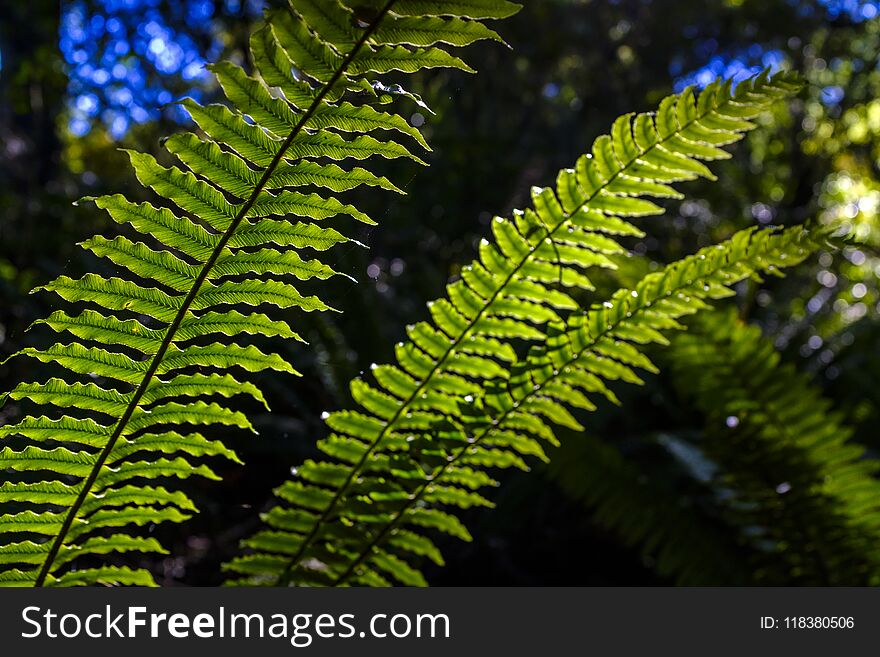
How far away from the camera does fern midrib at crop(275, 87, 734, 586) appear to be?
87cm

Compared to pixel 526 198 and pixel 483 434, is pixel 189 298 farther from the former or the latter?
pixel 526 198

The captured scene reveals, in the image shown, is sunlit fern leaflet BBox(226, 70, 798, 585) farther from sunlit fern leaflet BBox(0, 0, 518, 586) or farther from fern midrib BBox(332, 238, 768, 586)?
sunlit fern leaflet BBox(0, 0, 518, 586)

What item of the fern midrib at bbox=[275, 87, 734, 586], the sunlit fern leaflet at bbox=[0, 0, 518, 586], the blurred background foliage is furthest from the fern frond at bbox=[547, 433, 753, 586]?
the sunlit fern leaflet at bbox=[0, 0, 518, 586]

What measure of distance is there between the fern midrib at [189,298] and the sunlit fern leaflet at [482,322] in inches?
9.2

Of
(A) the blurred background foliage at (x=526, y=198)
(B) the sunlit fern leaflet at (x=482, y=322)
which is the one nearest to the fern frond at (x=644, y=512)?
(A) the blurred background foliage at (x=526, y=198)

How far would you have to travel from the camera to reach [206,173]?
732 mm

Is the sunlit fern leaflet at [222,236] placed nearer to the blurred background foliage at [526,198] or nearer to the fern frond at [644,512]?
the blurred background foliage at [526,198]

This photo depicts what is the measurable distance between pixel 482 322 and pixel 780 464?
732 mm

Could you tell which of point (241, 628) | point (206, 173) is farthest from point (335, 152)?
point (241, 628)

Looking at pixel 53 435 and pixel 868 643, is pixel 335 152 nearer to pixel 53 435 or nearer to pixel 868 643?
pixel 53 435

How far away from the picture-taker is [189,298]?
783mm

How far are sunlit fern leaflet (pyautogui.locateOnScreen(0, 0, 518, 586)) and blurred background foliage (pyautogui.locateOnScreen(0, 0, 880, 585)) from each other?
0.35 feet

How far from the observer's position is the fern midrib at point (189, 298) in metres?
0.66

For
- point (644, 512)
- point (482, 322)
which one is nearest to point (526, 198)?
point (644, 512)
